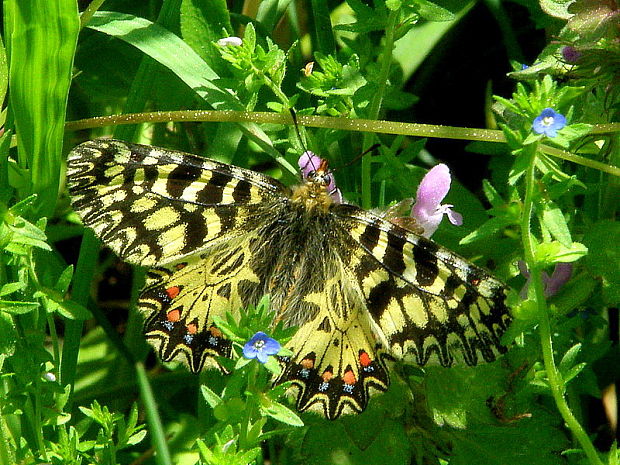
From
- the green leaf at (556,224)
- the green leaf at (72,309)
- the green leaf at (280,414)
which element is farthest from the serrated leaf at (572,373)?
the green leaf at (72,309)

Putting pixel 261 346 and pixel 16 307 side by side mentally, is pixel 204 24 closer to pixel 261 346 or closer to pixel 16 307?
pixel 16 307

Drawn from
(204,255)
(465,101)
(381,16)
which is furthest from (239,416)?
(465,101)

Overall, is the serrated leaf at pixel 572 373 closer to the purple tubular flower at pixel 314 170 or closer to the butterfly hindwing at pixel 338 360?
the butterfly hindwing at pixel 338 360

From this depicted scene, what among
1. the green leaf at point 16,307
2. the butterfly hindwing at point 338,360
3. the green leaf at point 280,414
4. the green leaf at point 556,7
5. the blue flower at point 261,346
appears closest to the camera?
the blue flower at point 261,346

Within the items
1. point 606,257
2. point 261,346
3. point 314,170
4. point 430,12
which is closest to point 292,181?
point 314,170

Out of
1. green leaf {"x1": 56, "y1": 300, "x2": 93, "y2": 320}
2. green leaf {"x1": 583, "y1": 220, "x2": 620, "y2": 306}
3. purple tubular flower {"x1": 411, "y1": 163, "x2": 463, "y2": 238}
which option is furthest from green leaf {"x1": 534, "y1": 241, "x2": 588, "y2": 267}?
green leaf {"x1": 56, "y1": 300, "x2": 93, "y2": 320}
